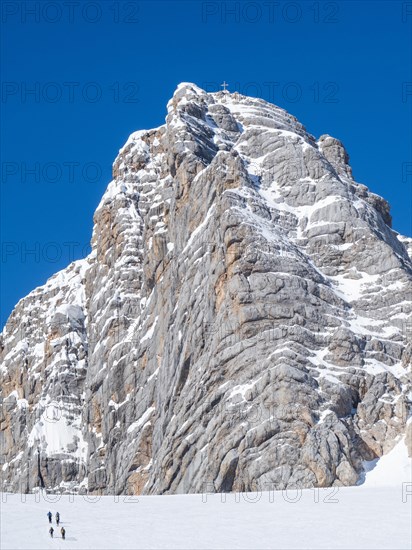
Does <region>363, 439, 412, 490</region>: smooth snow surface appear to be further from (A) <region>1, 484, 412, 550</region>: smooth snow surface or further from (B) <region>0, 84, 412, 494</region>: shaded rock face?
(A) <region>1, 484, 412, 550</region>: smooth snow surface

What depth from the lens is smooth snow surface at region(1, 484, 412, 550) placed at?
66.1 metres

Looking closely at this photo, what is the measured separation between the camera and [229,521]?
7194 cm

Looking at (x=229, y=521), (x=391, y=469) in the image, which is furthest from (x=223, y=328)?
(x=229, y=521)

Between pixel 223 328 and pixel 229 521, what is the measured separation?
31.6 meters

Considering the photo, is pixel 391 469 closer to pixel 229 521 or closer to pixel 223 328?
pixel 223 328

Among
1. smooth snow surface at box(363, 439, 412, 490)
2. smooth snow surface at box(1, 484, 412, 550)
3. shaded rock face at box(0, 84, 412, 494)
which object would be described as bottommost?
smooth snow surface at box(1, 484, 412, 550)

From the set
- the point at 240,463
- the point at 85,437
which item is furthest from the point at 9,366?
the point at 240,463

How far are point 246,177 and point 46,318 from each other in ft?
226

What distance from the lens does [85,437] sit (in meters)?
148

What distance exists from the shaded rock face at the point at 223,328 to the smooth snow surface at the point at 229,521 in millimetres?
8484

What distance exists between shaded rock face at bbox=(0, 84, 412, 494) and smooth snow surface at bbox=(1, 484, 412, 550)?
8484 millimetres

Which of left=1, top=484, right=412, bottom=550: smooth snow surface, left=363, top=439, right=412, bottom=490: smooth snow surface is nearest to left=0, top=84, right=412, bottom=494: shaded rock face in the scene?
left=363, top=439, right=412, bottom=490: smooth snow surface

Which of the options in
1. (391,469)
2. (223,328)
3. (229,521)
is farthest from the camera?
(223,328)

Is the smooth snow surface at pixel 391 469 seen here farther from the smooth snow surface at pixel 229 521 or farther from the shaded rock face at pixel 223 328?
the smooth snow surface at pixel 229 521
